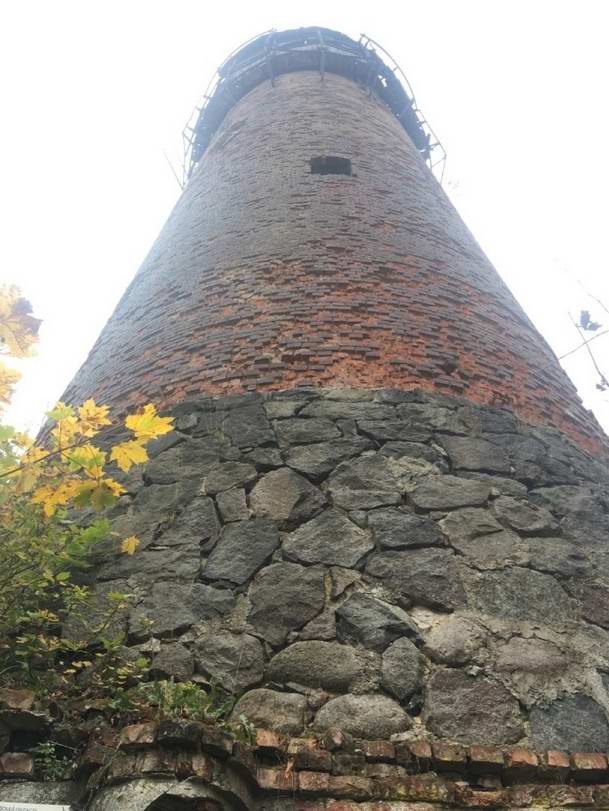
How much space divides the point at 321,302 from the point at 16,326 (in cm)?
266

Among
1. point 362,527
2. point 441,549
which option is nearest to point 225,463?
point 362,527

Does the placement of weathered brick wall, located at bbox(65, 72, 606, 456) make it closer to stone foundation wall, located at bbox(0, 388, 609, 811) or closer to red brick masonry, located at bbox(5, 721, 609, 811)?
stone foundation wall, located at bbox(0, 388, 609, 811)

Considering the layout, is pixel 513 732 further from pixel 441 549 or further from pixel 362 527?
A: pixel 362 527

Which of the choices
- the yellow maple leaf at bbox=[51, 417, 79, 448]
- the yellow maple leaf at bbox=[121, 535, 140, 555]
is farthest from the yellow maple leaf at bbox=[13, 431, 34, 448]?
the yellow maple leaf at bbox=[121, 535, 140, 555]

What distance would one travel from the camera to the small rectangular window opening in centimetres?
679

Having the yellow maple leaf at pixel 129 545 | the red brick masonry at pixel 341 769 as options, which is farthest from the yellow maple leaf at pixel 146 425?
the yellow maple leaf at pixel 129 545

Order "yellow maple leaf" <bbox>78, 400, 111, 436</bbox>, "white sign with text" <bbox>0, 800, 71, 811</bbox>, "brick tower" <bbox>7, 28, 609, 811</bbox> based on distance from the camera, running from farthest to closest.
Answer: "yellow maple leaf" <bbox>78, 400, 111, 436</bbox>
"brick tower" <bbox>7, 28, 609, 811</bbox>
"white sign with text" <bbox>0, 800, 71, 811</bbox>

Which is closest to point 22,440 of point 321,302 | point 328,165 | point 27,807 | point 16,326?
point 16,326

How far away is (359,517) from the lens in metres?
3.34

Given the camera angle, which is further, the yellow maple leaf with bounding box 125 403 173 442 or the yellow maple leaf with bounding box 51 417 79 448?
the yellow maple leaf with bounding box 51 417 79 448

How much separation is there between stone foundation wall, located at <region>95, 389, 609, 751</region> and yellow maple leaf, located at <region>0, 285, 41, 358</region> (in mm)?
1238

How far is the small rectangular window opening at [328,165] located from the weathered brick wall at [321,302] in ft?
0.27

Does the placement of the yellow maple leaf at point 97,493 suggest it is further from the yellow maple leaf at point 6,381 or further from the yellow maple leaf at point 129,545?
the yellow maple leaf at point 129,545

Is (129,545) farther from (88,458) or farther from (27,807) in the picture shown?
(27,807)
